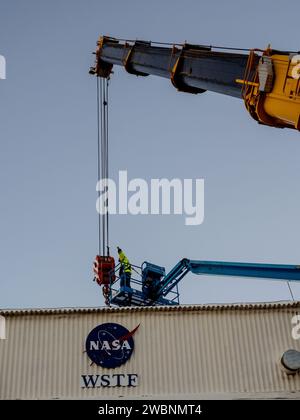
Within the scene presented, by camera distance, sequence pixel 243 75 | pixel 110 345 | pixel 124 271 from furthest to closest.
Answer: pixel 124 271 → pixel 110 345 → pixel 243 75

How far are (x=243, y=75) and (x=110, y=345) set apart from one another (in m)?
11.4

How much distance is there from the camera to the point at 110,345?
19.5 m

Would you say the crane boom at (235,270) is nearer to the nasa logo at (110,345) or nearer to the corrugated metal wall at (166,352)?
the corrugated metal wall at (166,352)

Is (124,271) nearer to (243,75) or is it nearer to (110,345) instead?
(110,345)

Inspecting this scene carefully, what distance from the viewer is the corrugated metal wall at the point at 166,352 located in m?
18.8

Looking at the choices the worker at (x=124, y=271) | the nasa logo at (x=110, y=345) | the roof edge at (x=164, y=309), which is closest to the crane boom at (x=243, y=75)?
the roof edge at (x=164, y=309)

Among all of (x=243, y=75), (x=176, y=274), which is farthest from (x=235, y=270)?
(x=243, y=75)

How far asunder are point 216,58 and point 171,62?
3.20 m

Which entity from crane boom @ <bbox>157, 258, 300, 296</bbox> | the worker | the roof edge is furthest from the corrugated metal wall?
the worker

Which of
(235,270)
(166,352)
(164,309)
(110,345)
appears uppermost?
(235,270)

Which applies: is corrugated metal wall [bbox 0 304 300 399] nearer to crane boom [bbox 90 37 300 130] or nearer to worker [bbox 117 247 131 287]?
worker [bbox 117 247 131 287]

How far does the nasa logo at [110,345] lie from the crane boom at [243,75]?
31.1 ft

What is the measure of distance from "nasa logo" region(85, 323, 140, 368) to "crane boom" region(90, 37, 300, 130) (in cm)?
948

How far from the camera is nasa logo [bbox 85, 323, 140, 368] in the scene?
1930 centimetres
